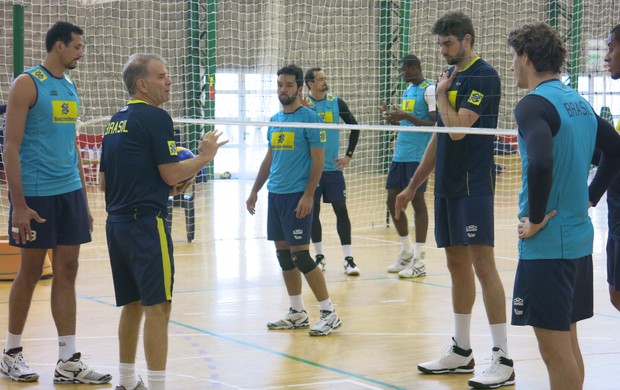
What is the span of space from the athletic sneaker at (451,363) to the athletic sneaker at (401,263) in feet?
12.9

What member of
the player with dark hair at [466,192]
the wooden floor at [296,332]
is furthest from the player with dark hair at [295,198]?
the player with dark hair at [466,192]

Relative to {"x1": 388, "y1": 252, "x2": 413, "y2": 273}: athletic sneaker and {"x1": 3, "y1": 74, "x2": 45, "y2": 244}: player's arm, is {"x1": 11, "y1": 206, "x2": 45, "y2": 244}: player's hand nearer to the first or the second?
{"x1": 3, "y1": 74, "x2": 45, "y2": 244}: player's arm

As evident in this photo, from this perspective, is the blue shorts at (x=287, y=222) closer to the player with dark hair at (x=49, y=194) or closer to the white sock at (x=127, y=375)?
the player with dark hair at (x=49, y=194)

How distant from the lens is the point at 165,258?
451 cm

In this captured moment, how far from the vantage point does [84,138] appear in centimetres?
1933

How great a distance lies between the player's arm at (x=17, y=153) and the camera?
5125 mm

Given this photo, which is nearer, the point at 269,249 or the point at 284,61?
the point at 269,249

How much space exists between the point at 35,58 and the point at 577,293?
17373 mm

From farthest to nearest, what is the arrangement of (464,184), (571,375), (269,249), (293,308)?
(269,249) < (293,308) < (464,184) < (571,375)

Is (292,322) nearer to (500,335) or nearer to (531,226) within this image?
(500,335)

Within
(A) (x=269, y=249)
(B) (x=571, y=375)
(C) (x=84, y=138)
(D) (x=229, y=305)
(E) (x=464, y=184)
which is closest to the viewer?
(B) (x=571, y=375)

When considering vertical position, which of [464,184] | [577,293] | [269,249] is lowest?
[269,249]

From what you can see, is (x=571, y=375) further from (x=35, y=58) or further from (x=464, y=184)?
(x=35, y=58)

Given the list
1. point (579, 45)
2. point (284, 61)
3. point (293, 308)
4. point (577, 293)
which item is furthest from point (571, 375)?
point (284, 61)
